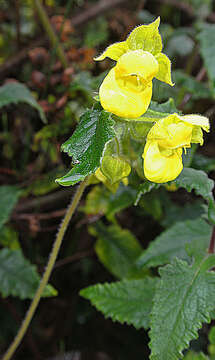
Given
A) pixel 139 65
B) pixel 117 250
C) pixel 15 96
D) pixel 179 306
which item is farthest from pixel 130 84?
pixel 117 250

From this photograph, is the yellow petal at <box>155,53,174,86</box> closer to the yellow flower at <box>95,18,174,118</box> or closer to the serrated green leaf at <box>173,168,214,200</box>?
the yellow flower at <box>95,18,174,118</box>

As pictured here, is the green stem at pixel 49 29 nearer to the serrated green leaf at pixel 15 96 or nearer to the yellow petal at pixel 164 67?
the serrated green leaf at pixel 15 96

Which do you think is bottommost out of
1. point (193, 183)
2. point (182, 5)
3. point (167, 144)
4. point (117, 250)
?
point (117, 250)

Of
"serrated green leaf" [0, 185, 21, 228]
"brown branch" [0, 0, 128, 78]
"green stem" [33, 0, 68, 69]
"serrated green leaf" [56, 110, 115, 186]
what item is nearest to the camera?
"serrated green leaf" [56, 110, 115, 186]

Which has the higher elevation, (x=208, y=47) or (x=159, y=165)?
(x=159, y=165)

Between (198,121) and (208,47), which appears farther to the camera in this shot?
(208,47)

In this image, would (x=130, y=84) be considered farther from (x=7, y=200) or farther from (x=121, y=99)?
(x=7, y=200)

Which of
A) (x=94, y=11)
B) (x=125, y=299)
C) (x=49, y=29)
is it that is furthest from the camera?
(x=94, y=11)

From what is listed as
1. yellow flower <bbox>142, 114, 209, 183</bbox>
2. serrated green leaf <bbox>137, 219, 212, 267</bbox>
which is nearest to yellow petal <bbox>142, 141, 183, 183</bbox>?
yellow flower <bbox>142, 114, 209, 183</bbox>
